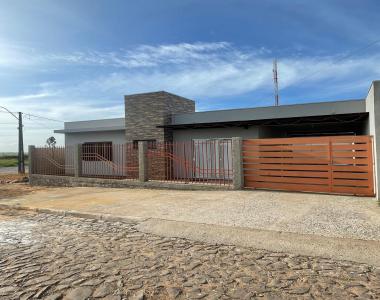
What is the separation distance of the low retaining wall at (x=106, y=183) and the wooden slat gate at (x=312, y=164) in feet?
4.78

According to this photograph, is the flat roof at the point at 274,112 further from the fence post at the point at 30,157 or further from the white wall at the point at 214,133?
the fence post at the point at 30,157

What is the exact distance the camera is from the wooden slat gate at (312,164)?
9.78m

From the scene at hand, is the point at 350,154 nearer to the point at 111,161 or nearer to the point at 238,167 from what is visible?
the point at 238,167

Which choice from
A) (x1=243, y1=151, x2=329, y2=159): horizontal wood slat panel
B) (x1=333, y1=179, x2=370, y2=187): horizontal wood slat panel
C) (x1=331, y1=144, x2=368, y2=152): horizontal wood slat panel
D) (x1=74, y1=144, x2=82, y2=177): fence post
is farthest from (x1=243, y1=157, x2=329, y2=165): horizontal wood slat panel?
(x1=74, y1=144, x2=82, y2=177): fence post

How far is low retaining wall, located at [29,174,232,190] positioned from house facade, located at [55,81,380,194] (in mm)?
1285

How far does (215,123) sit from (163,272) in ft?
38.0

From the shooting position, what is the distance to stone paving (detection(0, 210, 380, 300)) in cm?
366

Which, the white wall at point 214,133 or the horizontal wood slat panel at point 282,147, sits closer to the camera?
the horizontal wood slat panel at point 282,147

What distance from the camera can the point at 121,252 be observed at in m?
5.16

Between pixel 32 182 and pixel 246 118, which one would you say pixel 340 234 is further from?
pixel 32 182

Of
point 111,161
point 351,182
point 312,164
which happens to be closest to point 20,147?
point 111,161

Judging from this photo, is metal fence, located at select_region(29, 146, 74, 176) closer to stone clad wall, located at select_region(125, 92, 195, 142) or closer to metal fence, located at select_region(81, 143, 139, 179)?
metal fence, located at select_region(81, 143, 139, 179)

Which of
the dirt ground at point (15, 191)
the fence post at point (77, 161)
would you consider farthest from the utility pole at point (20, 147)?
the fence post at point (77, 161)

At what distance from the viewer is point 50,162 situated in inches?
744
